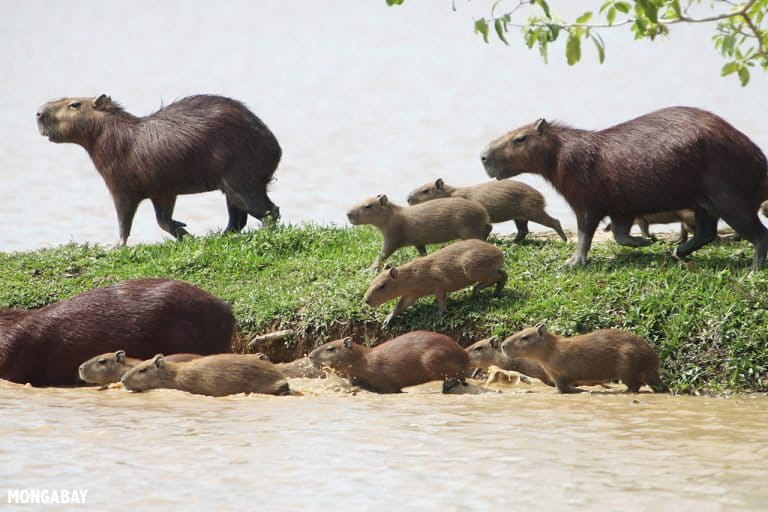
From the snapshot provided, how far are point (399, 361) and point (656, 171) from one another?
2.54 meters

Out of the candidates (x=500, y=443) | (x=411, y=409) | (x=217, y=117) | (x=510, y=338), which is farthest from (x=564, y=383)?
(x=217, y=117)

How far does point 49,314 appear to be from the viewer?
8.33 m

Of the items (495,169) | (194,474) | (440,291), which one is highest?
(495,169)

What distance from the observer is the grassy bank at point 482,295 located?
7.64 m

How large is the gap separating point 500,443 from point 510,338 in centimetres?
186

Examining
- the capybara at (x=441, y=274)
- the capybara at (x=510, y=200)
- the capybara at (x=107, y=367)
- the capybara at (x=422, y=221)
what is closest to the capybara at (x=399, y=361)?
the capybara at (x=441, y=274)

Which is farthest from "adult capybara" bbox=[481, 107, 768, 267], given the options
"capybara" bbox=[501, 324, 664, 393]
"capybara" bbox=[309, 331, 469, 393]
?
"capybara" bbox=[309, 331, 469, 393]

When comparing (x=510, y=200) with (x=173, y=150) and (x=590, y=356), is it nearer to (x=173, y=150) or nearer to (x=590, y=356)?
(x=590, y=356)

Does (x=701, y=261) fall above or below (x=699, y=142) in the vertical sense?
below

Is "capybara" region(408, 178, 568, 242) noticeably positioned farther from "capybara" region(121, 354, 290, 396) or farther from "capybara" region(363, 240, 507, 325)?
"capybara" region(121, 354, 290, 396)

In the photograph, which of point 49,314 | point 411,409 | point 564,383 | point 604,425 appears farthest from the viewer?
point 49,314

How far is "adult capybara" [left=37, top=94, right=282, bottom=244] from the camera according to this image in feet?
38.2

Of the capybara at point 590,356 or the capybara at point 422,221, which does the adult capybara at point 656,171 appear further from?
the capybara at point 590,356

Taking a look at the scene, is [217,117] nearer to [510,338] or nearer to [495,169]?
[495,169]
